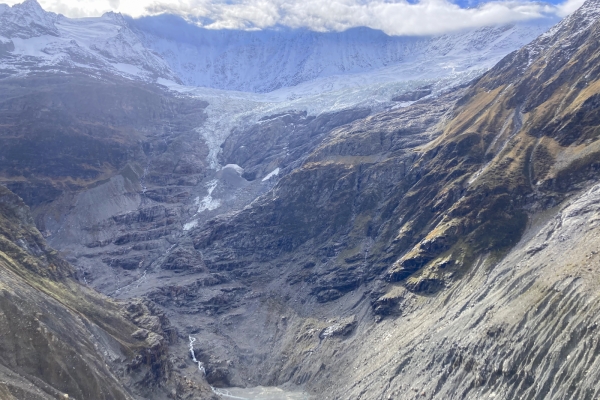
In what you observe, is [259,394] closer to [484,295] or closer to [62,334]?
[62,334]

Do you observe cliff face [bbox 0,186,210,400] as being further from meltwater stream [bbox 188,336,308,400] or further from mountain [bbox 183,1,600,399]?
mountain [bbox 183,1,600,399]

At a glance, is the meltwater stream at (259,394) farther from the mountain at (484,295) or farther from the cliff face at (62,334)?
the cliff face at (62,334)

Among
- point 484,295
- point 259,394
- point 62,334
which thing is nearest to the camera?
point 62,334

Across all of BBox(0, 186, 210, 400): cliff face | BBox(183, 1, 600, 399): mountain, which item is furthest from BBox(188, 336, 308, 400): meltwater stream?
BBox(0, 186, 210, 400): cliff face

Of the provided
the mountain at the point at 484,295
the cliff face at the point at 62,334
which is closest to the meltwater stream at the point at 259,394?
the mountain at the point at 484,295

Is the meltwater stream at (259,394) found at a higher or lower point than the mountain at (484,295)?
lower

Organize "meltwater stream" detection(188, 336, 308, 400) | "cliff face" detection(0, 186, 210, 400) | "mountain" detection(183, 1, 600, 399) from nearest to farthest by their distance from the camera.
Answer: "cliff face" detection(0, 186, 210, 400), "mountain" detection(183, 1, 600, 399), "meltwater stream" detection(188, 336, 308, 400)

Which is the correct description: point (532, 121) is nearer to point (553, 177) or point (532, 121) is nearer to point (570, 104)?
point (570, 104)

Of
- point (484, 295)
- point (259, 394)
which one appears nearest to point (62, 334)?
point (259, 394)

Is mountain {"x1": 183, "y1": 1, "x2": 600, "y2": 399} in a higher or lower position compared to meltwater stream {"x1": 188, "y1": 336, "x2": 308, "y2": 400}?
higher

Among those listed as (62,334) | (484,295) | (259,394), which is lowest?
(259,394)

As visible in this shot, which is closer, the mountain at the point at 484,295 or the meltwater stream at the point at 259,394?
the mountain at the point at 484,295

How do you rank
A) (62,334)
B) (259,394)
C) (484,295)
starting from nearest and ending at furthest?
1. (62,334)
2. (484,295)
3. (259,394)
